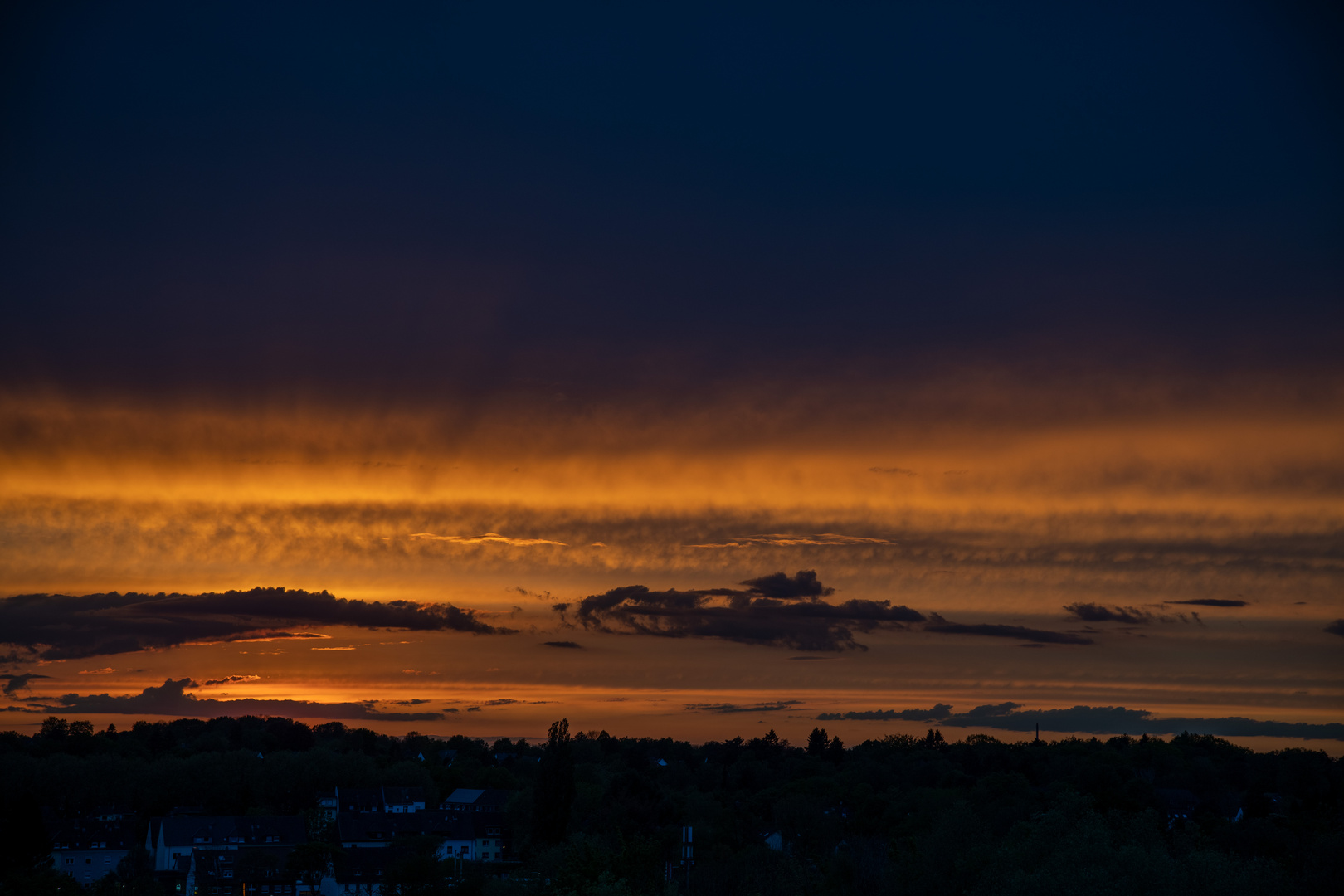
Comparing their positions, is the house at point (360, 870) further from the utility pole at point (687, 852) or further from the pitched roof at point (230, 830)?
the utility pole at point (687, 852)

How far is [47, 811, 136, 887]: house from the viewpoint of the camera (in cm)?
12112

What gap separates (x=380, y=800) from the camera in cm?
14512

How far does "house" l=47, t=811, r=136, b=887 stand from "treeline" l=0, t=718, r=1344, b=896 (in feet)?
21.5

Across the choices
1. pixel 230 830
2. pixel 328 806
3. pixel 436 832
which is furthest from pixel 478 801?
pixel 230 830

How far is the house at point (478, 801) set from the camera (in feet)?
475

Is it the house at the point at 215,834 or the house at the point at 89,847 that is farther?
the house at the point at 89,847

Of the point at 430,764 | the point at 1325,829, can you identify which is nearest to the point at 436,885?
the point at 1325,829

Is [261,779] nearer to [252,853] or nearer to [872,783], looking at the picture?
[252,853]

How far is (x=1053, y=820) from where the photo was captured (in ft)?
216

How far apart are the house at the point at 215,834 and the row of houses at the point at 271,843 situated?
93 mm

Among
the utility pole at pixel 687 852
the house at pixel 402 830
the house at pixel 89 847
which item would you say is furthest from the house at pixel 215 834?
the utility pole at pixel 687 852

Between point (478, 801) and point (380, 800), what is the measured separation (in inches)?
496

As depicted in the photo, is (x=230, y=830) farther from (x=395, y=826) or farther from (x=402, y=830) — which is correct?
(x=402, y=830)

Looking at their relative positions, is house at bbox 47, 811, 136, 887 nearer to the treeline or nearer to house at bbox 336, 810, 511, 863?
the treeline
